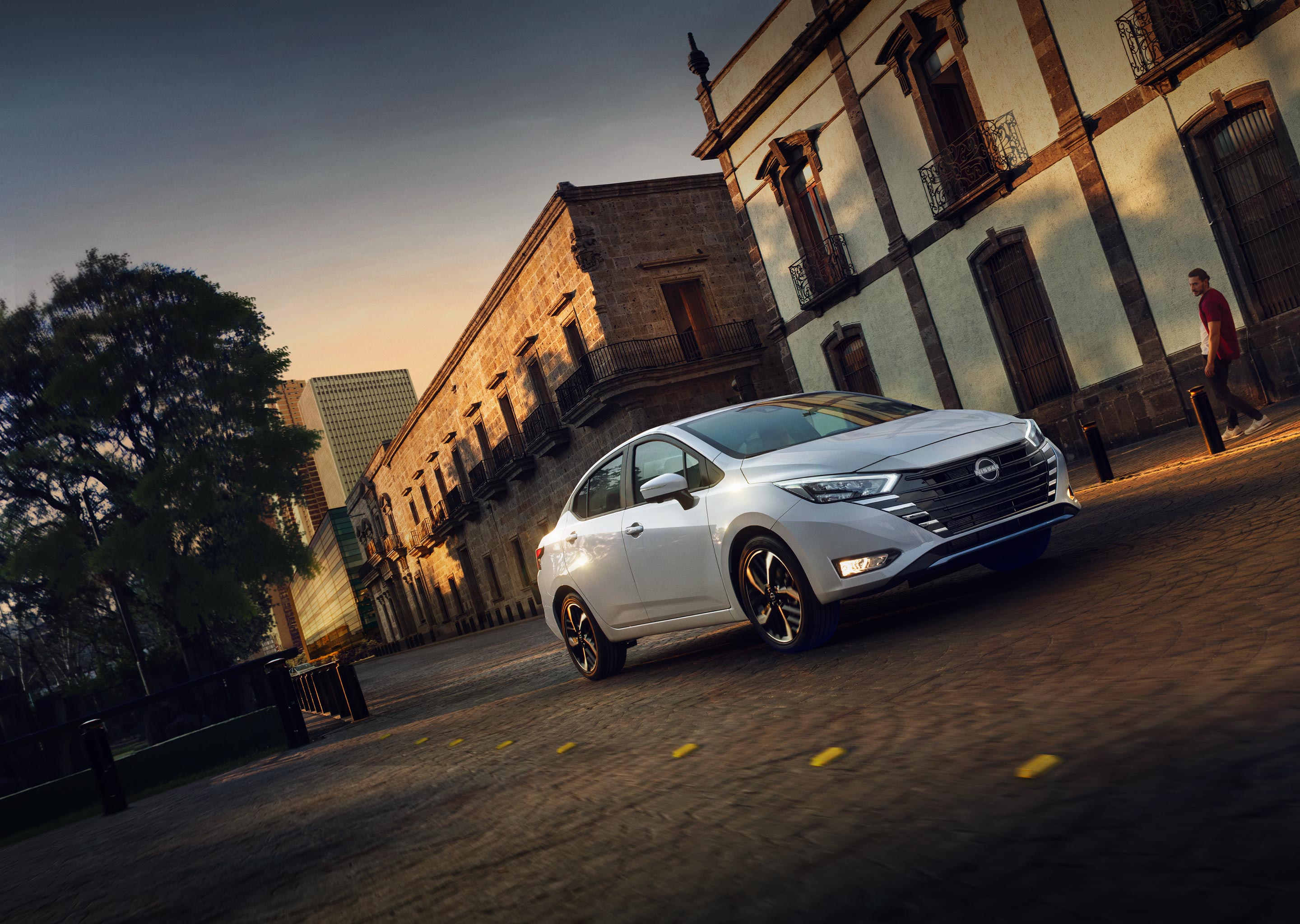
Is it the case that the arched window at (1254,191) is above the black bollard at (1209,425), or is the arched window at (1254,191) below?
above

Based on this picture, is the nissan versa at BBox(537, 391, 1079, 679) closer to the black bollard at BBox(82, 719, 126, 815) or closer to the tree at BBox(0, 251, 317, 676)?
the black bollard at BBox(82, 719, 126, 815)

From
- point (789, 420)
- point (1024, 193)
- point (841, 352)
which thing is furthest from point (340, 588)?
point (789, 420)

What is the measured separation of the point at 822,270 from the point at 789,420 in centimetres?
1493

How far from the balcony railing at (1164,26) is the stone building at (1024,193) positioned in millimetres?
26

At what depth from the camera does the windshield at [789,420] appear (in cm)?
619

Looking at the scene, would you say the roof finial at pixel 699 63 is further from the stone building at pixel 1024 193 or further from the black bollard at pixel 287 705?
the black bollard at pixel 287 705

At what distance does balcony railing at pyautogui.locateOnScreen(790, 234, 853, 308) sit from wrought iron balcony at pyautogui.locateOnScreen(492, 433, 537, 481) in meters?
13.6

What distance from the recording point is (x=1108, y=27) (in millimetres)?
13734

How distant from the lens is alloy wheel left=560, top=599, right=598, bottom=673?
7.55 metres

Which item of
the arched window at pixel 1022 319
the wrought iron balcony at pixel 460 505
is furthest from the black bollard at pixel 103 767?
the wrought iron balcony at pixel 460 505

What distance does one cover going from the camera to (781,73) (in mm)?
20078

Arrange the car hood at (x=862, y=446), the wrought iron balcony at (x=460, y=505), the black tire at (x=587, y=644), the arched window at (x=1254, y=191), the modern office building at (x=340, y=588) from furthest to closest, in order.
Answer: the modern office building at (x=340, y=588) < the wrought iron balcony at (x=460, y=505) < the arched window at (x=1254, y=191) < the black tire at (x=587, y=644) < the car hood at (x=862, y=446)

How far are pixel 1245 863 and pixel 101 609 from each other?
29730 millimetres

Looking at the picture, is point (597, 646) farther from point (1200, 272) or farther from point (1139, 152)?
point (1139, 152)
